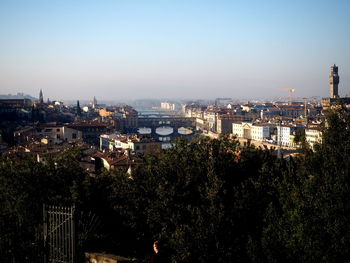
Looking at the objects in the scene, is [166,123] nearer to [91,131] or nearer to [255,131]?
[255,131]

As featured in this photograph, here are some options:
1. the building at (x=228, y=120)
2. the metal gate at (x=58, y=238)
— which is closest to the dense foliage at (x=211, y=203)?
the metal gate at (x=58, y=238)

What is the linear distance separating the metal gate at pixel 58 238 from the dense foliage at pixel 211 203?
20cm

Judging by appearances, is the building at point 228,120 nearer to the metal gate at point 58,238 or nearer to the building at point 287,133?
the building at point 287,133

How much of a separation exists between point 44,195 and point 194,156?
9.23ft

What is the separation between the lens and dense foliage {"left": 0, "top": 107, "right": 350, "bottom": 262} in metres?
5.91

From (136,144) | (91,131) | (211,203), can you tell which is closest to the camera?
(211,203)

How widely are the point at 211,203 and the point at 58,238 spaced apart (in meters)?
2.43

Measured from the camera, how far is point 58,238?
557 cm

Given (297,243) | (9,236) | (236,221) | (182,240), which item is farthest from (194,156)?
(9,236)

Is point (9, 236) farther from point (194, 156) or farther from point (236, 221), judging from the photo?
point (194, 156)

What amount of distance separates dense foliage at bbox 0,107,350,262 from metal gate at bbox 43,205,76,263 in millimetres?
199

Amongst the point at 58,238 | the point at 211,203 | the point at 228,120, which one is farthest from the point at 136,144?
A: the point at 228,120

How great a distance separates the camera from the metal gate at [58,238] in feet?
16.2

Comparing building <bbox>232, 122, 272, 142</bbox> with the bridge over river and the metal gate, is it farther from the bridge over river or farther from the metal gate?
the metal gate
